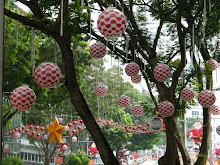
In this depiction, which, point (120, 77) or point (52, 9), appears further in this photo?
point (120, 77)

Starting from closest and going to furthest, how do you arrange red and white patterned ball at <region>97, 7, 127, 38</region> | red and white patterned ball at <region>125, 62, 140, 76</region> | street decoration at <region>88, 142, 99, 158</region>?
red and white patterned ball at <region>97, 7, 127, 38</region> < red and white patterned ball at <region>125, 62, 140, 76</region> < street decoration at <region>88, 142, 99, 158</region>

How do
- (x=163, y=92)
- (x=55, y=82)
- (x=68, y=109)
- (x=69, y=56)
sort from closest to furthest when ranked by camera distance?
(x=55, y=82)
(x=69, y=56)
(x=163, y=92)
(x=68, y=109)

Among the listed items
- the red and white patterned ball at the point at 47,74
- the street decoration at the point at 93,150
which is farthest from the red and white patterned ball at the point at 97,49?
the street decoration at the point at 93,150

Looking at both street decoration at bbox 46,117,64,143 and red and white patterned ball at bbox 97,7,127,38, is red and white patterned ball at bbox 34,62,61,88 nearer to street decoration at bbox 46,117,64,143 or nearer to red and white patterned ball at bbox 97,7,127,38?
red and white patterned ball at bbox 97,7,127,38

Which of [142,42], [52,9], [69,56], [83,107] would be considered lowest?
[83,107]

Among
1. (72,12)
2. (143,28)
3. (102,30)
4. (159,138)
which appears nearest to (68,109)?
(159,138)

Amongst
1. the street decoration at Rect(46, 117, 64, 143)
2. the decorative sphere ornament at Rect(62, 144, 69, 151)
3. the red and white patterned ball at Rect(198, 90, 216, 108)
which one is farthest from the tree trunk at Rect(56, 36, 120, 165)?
the decorative sphere ornament at Rect(62, 144, 69, 151)

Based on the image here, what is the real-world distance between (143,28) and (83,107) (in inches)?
76.1

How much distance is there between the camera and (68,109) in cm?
1320

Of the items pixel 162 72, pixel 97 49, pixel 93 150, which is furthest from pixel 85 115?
pixel 93 150

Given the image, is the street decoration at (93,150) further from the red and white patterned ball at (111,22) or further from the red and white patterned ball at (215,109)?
the red and white patterned ball at (111,22)

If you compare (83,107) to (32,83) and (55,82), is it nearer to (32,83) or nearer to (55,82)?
(55,82)

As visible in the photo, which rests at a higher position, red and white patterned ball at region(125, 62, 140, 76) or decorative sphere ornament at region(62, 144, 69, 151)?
red and white patterned ball at region(125, 62, 140, 76)

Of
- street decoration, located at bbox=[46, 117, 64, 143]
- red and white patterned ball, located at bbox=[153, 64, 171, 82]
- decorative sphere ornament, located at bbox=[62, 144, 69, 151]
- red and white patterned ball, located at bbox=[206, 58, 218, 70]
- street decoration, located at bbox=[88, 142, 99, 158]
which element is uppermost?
red and white patterned ball, located at bbox=[206, 58, 218, 70]
